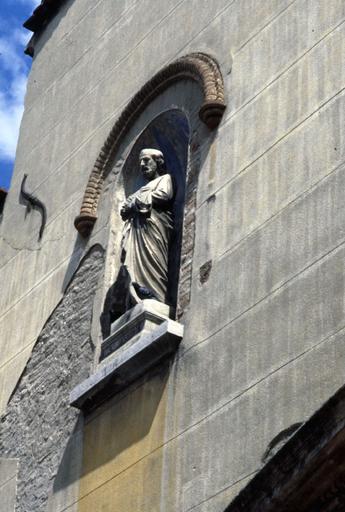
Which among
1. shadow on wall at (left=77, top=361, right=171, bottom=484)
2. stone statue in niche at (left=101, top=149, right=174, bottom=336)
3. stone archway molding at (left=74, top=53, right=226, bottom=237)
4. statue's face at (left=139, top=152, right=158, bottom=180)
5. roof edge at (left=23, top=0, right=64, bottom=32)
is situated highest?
roof edge at (left=23, top=0, right=64, bottom=32)

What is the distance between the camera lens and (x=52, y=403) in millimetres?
11977

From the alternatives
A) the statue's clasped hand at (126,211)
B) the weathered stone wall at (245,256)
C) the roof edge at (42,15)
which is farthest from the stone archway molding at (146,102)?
the roof edge at (42,15)

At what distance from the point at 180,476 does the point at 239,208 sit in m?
1.95

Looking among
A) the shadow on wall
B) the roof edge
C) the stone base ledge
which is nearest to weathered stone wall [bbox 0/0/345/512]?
the shadow on wall

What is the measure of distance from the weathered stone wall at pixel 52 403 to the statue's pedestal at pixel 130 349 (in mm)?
332

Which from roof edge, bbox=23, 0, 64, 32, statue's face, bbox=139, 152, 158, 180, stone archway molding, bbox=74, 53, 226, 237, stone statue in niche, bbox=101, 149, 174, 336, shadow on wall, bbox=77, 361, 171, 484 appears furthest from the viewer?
roof edge, bbox=23, 0, 64, 32

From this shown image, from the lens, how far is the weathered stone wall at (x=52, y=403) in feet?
37.5

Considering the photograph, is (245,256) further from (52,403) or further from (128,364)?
(52,403)

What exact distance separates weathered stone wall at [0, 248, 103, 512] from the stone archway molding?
410 mm

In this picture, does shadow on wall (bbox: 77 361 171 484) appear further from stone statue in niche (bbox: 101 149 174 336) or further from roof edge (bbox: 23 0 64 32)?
roof edge (bbox: 23 0 64 32)

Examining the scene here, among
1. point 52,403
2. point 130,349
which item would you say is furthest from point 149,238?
point 52,403

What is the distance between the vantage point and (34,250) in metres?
13.6

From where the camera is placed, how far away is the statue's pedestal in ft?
34.6

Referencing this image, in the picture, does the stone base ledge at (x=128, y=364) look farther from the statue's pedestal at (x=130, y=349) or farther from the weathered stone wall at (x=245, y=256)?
the weathered stone wall at (x=245, y=256)
